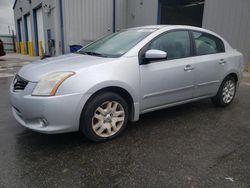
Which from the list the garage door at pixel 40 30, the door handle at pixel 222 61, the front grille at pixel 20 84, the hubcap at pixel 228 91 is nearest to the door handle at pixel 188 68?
the door handle at pixel 222 61

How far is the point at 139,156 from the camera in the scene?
238 cm

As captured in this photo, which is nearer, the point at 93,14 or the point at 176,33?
the point at 176,33

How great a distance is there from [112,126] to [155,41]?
1366 millimetres

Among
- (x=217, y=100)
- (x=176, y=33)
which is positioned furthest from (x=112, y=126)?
(x=217, y=100)

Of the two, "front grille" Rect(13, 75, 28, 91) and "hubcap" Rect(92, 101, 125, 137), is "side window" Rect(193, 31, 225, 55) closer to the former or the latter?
"hubcap" Rect(92, 101, 125, 137)

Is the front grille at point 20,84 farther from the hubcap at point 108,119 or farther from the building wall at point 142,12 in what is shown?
the building wall at point 142,12

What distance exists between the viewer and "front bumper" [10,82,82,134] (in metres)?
2.24

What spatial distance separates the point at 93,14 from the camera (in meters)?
12.7

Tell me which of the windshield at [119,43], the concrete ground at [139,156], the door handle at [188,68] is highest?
the windshield at [119,43]

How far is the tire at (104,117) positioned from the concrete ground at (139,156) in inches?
5.2

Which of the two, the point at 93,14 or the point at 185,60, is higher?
the point at 93,14

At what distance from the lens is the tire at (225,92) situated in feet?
13.1

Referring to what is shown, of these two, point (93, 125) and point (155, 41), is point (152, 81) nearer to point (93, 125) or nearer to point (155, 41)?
point (155, 41)

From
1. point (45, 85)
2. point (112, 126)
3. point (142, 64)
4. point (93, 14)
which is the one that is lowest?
point (112, 126)
